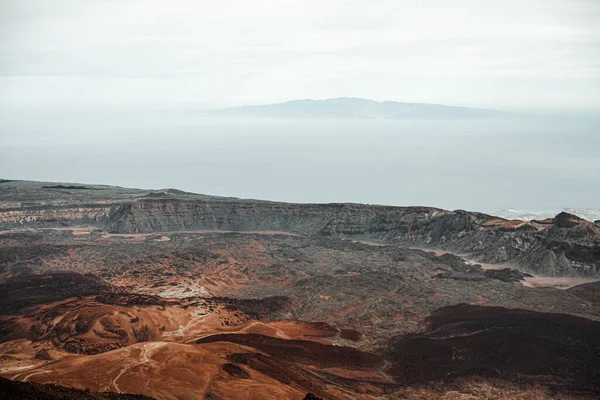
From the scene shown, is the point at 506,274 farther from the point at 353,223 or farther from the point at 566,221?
the point at 353,223

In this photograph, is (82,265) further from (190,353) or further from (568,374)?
(568,374)

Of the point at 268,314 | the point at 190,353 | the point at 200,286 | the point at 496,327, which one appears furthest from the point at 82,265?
the point at 496,327

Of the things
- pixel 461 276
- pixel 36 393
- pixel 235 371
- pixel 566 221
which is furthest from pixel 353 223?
pixel 36 393

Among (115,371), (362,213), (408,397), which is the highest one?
(362,213)

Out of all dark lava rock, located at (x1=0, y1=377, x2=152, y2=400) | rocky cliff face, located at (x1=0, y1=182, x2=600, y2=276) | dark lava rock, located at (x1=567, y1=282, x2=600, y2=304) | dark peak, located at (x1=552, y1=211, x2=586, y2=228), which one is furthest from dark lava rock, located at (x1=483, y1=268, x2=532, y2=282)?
dark lava rock, located at (x1=0, y1=377, x2=152, y2=400)

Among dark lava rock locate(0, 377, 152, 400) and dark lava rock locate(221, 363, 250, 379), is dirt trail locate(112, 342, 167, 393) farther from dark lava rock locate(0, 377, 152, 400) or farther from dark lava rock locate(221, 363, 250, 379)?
dark lava rock locate(0, 377, 152, 400)

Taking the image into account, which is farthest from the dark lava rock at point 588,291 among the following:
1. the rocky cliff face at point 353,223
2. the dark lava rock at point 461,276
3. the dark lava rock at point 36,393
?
the dark lava rock at point 36,393
